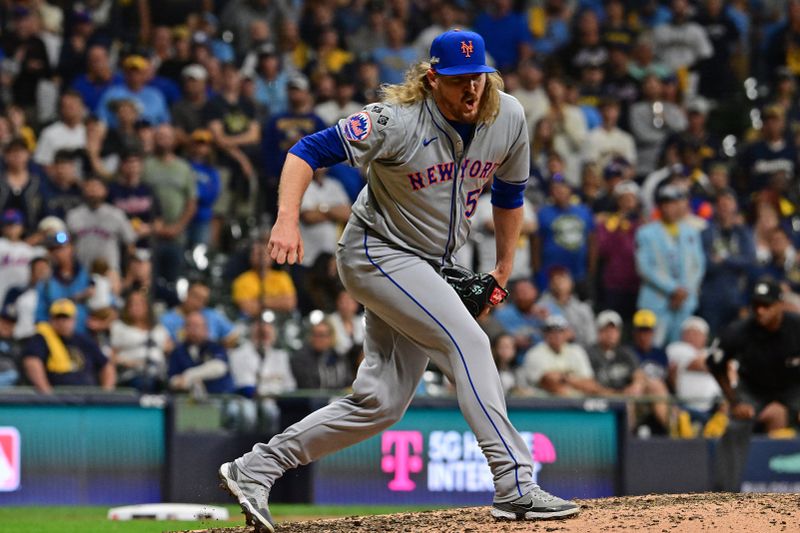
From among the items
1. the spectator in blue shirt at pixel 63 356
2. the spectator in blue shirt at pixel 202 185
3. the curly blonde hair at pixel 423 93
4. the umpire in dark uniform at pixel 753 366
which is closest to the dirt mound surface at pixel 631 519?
the curly blonde hair at pixel 423 93

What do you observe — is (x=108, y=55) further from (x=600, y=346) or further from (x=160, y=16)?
(x=600, y=346)

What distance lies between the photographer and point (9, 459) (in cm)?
1062

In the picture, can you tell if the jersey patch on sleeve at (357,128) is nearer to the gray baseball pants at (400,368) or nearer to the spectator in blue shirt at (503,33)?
the gray baseball pants at (400,368)

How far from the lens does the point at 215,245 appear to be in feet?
42.7

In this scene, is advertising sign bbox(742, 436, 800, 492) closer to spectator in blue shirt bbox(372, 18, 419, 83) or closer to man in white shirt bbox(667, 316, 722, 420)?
man in white shirt bbox(667, 316, 722, 420)

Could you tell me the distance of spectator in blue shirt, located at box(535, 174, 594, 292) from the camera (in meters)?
14.1

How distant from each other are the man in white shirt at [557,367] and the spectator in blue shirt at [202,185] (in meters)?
3.29

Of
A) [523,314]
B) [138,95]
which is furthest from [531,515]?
[138,95]

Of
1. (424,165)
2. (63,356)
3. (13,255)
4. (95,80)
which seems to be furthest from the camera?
(95,80)

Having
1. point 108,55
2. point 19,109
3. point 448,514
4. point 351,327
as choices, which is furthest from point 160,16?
point 448,514

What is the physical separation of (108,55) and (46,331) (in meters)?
4.41

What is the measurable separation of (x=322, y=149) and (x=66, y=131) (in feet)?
28.3

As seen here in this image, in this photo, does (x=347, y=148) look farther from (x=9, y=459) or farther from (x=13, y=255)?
(x=13, y=255)

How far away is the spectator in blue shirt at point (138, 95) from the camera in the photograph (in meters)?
14.3
